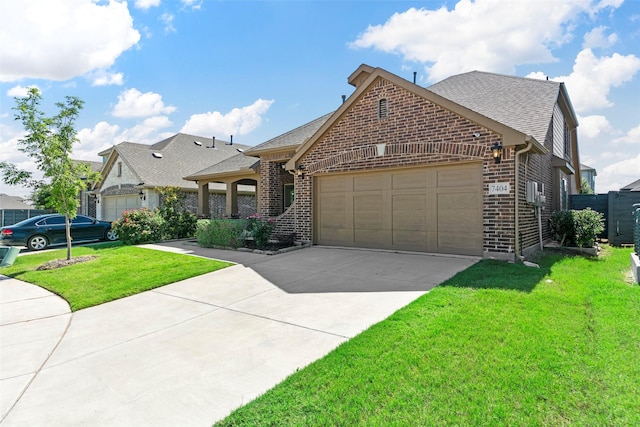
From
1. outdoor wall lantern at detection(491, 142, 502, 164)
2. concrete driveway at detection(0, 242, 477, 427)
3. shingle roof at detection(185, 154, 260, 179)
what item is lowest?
concrete driveway at detection(0, 242, 477, 427)

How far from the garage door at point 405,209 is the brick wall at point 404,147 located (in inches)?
11.3

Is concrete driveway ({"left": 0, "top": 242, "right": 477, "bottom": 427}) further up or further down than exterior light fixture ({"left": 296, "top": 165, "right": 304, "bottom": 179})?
further down

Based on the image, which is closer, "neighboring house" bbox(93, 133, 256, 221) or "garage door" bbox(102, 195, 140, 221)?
"neighboring house" bbox(93, 133, 256, 221)

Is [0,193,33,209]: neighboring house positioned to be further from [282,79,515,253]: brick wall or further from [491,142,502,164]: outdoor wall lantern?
[491,142,502,164]: outdoor wall lantern

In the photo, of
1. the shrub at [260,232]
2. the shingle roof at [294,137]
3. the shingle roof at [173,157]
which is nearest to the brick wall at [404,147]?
the shrub at [260,232]

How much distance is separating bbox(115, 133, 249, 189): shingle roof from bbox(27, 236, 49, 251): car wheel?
17.6 ft

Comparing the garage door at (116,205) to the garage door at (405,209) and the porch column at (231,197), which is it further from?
the garage door at (405,209)

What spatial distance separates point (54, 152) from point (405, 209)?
407 inches

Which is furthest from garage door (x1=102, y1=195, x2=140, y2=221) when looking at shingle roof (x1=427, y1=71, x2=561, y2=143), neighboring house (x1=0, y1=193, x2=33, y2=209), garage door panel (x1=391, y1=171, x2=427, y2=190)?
neighboring house (x1=0, y1=193, x2=33, y2=209)

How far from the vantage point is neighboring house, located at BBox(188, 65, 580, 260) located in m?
8.21

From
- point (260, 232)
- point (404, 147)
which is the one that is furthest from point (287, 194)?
→ point (404, 147)

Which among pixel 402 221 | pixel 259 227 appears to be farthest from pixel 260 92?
pixel 402 221

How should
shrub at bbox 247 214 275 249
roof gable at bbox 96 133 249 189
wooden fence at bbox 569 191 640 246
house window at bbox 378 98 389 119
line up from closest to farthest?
house window at bbox 378 98 389 119
shrub at bbox 247 214 275 249
wooden fence at bbox 569 191 640 246
roof gable at bbox 96 133 249 189

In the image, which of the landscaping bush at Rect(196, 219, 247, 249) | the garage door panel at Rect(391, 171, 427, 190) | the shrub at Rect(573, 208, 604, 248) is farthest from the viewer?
the landscaping bush at Rect(196, 219, 247, 249)
